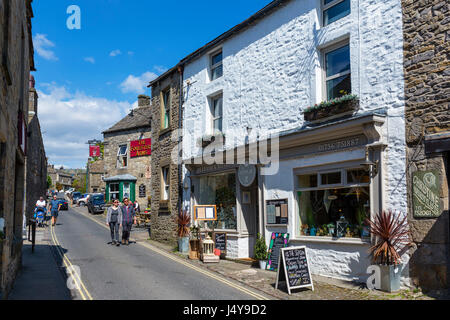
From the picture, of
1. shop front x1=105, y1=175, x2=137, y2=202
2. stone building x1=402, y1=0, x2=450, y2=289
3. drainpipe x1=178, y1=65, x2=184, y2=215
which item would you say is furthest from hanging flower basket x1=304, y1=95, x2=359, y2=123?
shop front x1=105, y1=175, x2=137, y2=202

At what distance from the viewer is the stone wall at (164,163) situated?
56.3ft

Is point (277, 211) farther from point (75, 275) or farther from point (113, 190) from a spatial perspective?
point (113, 190)

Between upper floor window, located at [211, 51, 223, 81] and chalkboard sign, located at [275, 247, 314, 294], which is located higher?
upper floor window, located at [211, 51, 223, 81]

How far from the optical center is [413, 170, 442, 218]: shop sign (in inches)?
316

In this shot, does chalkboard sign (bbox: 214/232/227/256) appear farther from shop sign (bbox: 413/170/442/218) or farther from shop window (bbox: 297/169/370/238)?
shop sign (bbox: 413/170/442/218)

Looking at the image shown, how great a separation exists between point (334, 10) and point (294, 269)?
6674 mm

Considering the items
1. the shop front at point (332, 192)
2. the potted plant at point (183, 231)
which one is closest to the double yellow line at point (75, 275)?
the potted plant at point (183, 231)

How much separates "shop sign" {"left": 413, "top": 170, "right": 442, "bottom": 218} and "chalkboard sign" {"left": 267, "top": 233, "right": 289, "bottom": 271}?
12.7 ft

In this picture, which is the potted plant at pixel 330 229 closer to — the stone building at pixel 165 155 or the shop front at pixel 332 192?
the shop front at pixel 332 192

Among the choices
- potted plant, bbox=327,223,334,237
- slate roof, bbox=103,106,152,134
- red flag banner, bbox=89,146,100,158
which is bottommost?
potted plant, bbox=327,223,334,237

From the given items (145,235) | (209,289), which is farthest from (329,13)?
(145,235)

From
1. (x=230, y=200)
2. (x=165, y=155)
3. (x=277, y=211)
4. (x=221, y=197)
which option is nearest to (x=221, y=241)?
(x=230, y=200)

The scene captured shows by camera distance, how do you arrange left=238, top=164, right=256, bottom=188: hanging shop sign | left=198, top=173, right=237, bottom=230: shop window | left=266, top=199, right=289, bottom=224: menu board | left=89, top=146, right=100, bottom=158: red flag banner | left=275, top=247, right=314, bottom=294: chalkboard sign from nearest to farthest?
left=275, top=247, right=314, bottom=294: chalkboard sign
left=266, top=199, right=289, bottom=224: menu board
left=238, top=164, right=256, bottom=188: hanging shop sign
left=198, top=173, right=237, bottom=230: shop window
left=89, top=146, right=100, bottom=158: red flag banner

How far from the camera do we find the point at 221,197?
49.2 feet
